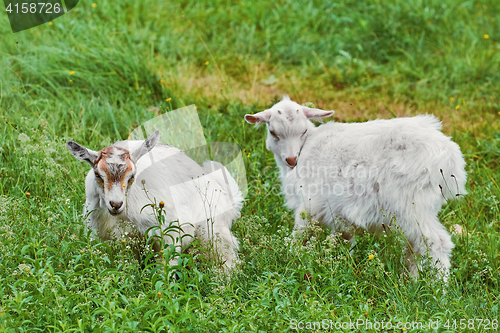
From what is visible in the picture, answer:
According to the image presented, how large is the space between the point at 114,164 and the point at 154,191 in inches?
21.2

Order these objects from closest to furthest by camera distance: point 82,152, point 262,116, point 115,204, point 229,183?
point 115,204 → point 82,152 → point 262,116 → point 229,183

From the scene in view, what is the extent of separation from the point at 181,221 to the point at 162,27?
4.98 metres

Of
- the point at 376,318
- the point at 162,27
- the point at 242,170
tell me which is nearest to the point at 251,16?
the point at 162,27

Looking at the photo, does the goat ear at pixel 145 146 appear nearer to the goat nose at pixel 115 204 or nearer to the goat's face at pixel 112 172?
the goat's face at pixel 112 172

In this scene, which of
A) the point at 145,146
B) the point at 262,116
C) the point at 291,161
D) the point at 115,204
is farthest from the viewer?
the point at 262,116

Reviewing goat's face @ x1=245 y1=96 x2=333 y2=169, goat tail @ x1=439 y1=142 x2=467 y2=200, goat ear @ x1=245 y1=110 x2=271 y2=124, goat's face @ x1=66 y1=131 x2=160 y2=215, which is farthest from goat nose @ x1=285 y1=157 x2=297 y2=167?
goat's face @ x1=66 y1=131 x2=160 y2=215

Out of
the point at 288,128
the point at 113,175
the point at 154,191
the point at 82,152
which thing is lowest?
the point at 154,191

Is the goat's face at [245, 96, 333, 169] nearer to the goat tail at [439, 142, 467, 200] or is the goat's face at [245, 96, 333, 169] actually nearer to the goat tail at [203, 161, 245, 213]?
the goat tail at [203, 161, 245, 213]

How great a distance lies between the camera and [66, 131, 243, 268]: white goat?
360cm

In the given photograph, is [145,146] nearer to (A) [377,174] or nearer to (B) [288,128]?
(B) [288,128]

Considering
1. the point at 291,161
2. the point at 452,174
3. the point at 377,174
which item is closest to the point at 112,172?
the point at 291,161

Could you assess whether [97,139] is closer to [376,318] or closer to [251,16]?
[376,318]

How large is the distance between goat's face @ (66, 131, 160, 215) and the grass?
14.4 inches

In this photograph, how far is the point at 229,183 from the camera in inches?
191
